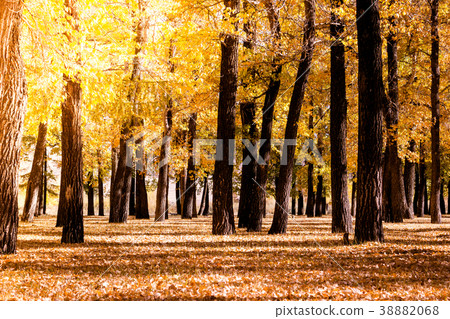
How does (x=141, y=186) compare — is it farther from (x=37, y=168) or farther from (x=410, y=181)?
(x=410, y=181)

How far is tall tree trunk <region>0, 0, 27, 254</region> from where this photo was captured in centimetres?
845

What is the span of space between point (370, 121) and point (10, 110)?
7564mm

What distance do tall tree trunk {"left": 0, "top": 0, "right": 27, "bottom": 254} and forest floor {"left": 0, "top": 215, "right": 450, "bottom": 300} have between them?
0.79m

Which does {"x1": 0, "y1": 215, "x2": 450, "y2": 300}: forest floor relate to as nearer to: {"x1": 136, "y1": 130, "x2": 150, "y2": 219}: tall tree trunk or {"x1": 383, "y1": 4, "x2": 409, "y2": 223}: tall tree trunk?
{"x1": 383, "y1": 4, "x2": 409, "y2": 223}: tall tree trunk

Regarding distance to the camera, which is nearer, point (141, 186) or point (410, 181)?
point (141, 186)

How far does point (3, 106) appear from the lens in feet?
28.2

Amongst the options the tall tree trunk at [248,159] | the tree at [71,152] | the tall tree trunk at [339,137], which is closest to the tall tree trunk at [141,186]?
the tall tree trunk at [248,159]

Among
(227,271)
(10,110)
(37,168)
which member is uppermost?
(10,110)

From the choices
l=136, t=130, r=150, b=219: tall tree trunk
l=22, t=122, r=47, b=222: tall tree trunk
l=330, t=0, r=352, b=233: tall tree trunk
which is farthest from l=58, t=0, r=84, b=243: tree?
l=136, t=130, r=150, b=219: tall tree trunk

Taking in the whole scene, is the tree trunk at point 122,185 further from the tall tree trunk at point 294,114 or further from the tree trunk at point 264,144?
the tall tree trunk at point 294,114

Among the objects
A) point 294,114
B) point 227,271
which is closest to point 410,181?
point 294,114

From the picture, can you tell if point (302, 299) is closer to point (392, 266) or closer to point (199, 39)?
point (392, 266)

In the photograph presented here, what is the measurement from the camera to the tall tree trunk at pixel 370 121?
10188 mm

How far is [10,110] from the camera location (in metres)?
8.65
